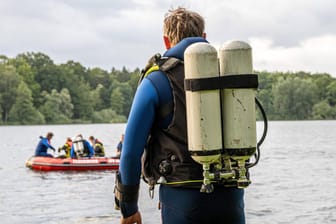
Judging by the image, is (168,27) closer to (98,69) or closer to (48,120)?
(48,120)

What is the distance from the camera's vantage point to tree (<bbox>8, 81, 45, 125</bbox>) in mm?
124500

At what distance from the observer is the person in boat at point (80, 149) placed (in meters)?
→ 29.8

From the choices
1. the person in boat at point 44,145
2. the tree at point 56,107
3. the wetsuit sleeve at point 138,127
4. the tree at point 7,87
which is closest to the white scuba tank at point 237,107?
the wetsuit sleeve at point 138,127

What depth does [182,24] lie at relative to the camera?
4.20 meters

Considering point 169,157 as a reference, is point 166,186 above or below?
below

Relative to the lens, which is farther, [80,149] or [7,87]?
[7,87]

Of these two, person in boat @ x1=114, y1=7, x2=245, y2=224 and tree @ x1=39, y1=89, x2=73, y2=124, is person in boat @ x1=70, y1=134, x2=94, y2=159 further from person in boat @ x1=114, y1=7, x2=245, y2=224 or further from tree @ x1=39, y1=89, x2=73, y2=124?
tree @ x1=39, y1=89, x2=73, y2=124

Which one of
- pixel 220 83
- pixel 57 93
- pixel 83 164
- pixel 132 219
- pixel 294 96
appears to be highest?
pixel 57 93

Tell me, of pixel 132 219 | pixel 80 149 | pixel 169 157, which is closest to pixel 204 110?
pixel 169 157

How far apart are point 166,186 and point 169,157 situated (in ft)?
0.60

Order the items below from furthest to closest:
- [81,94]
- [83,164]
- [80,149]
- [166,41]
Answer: [81,94], [80,149], [83,164], [166,41]

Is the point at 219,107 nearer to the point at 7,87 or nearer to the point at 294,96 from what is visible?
the point at 294,96

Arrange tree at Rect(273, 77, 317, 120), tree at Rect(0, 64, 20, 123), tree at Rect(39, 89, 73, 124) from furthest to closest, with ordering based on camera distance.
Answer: tree at Rect(39, 89, 73, 124) < tree at Rect(0, 64, 20, 123) < tree at Rect(273, 77, 317, 120)

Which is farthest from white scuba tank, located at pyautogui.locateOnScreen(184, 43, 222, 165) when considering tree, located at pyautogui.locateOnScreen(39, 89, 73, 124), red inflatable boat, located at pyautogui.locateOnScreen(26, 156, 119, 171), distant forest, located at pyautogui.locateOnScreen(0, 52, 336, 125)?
tree, located at pyautogui.locateOnScreen(39, 89, 73, 124)
